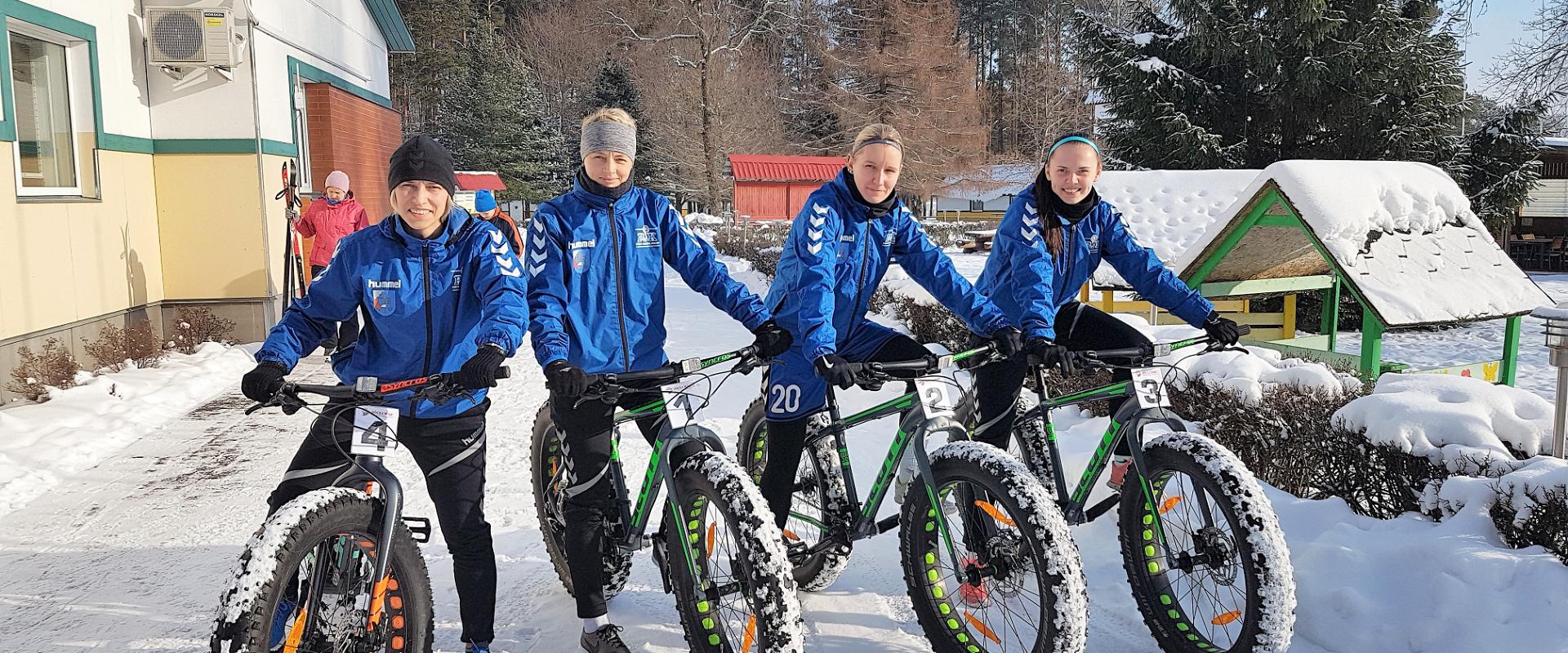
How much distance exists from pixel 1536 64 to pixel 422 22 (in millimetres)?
49541

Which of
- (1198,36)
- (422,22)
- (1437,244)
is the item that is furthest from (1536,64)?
(422,22)

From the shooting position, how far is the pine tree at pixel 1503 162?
16.4 meters

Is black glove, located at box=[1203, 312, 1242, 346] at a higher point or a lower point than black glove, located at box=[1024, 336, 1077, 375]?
higher

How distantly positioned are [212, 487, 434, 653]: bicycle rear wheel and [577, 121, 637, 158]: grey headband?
1.35 meters

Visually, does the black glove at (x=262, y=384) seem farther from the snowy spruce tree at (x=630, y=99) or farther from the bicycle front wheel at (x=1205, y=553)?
the snowy spruce tree at (x=630, y=99)

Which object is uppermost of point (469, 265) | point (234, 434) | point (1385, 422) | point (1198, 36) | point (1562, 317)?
point (1198, 36)

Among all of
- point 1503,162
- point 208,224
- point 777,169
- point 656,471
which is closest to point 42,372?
point 208,224

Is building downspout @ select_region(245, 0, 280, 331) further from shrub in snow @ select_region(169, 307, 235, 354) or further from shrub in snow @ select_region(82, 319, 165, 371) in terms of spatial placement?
shrub in snow @ select_region(82, 319, 165, 371)

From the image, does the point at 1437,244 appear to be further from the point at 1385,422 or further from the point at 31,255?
the point at 31,255

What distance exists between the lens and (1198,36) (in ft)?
58.1

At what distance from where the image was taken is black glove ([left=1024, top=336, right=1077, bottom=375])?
3416 millimetres

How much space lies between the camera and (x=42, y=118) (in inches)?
355

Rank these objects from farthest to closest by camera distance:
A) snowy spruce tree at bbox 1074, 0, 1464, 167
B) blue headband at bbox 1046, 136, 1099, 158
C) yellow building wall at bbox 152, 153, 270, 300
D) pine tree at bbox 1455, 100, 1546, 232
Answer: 1. snowy spruce tree at bbox 1074, 0, 1464, 167
2. pine tree at bbox 1455, 100, 1546, 232
3. yellow building wall at bbox 152, 153, 270, 300
4. blue headband at bbox 1046, 136, 1099, 158

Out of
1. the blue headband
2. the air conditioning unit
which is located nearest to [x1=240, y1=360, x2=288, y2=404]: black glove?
the blue headband
